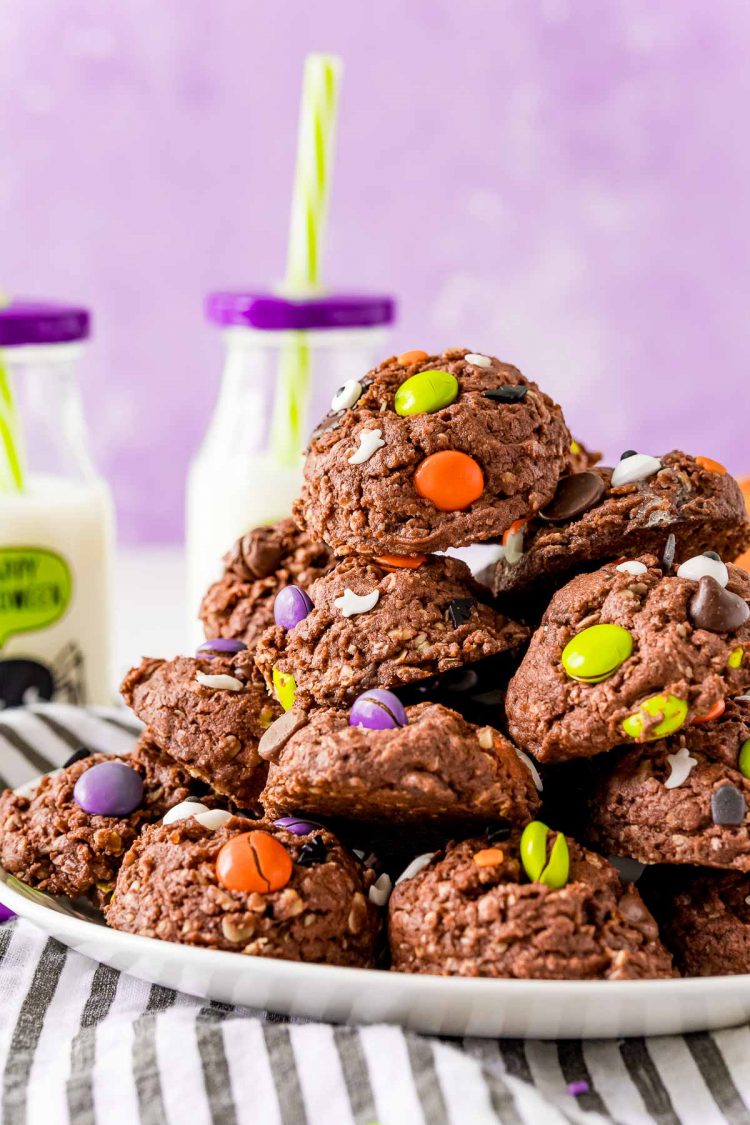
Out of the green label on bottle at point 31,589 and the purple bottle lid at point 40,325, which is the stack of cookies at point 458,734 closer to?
the green label on bottle at point 31,589

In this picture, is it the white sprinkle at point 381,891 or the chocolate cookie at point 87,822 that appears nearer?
the white sprinkle at point 381,891

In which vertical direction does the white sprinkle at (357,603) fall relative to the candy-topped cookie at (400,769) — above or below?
above

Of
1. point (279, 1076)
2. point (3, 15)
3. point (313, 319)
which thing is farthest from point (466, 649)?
point (3, 15)

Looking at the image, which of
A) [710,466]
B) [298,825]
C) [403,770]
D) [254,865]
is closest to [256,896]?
[254,865]

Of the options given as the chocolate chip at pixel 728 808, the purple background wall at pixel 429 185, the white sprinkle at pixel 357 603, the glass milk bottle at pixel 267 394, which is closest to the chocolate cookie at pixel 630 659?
the chocolate chip at pixel 728 808

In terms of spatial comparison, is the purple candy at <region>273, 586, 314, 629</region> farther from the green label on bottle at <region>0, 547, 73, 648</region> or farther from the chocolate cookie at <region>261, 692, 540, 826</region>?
the green label on bottle at <region>0, 547, 73, 648</region>
